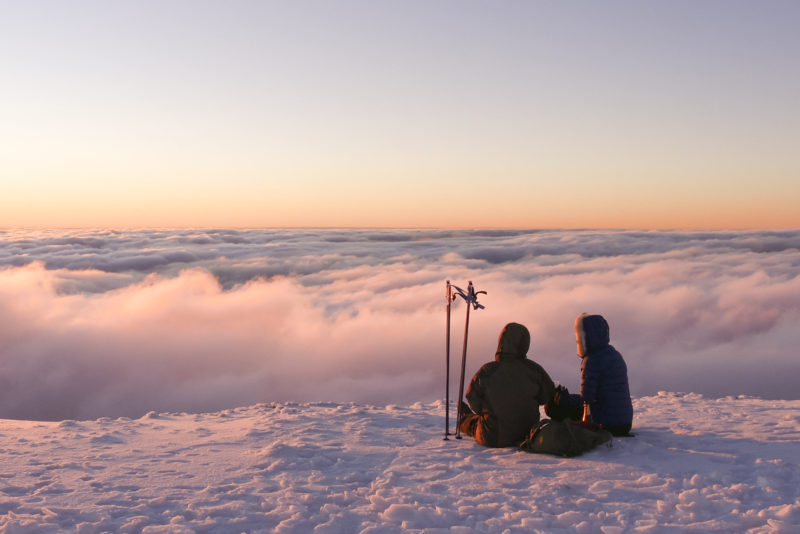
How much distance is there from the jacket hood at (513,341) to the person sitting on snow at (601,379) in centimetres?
59

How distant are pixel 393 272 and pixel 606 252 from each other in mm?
76787

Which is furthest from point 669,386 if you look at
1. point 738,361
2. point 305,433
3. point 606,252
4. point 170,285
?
point 606,252

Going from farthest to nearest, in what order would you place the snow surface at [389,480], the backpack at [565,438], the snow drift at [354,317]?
the snow drift at [354,317]
the backpack at [565,438]
the snow surface at [389,480]

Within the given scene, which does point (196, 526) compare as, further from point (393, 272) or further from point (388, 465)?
point (393, 272)

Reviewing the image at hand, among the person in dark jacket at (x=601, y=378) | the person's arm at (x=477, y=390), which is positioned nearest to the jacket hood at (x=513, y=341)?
the person's arm at (x=477, y=390)

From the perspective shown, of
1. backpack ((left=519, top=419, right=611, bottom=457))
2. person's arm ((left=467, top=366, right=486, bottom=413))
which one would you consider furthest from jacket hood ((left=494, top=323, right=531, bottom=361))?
backpack ((left=519, top=419, right=611, bottom=457))

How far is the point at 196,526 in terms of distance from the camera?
4.04 m

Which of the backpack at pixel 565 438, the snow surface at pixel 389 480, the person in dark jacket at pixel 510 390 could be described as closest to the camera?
the snow surface at pixel 389 480

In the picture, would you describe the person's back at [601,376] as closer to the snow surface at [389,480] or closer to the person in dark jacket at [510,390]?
the snow surface at [389,480]

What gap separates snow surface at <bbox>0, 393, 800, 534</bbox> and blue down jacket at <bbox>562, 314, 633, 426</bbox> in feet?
1.17

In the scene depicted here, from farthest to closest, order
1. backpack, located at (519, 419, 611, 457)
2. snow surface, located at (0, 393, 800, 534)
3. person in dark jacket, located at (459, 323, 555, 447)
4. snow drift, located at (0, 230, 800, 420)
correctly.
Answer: snow drift, located at (0, 230, 800, 420) → person in dark jacket, located at (459, 323, 555, 447) → backpack, located at (519, 419, 611, 457) → snow surface, located at (0, 393, 800, 534)

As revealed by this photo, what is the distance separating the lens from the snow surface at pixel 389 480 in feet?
13.4

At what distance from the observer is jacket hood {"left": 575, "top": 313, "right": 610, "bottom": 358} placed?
5.79m

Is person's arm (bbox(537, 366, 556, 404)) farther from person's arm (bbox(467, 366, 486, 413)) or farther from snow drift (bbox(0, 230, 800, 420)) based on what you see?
snow drift (bbox(0, 230, 800, 420))
